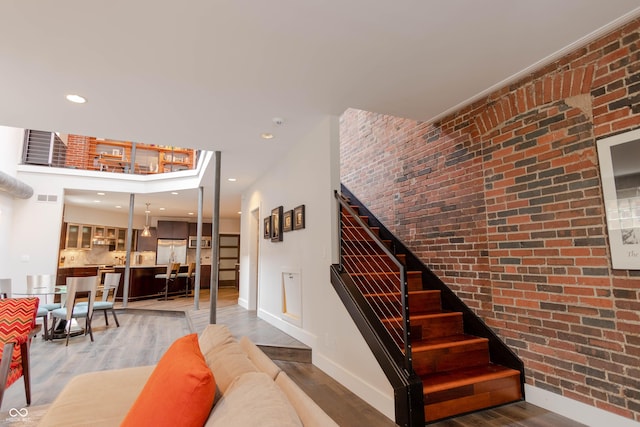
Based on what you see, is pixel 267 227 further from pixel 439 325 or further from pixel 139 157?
pixel 139 157

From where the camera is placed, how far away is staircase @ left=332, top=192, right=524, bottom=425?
99.2 inches

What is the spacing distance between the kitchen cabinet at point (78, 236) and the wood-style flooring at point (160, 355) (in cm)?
411

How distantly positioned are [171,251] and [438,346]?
36.3ft

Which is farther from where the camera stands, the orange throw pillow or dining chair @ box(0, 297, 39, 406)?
dining chair @ box(0, 297, 39, 406)

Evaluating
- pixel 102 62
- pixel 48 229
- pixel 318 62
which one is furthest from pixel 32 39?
pixel 48 229

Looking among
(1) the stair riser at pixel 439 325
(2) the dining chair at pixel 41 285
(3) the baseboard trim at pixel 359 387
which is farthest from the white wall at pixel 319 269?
(2) the dining chair at pixel 41 285

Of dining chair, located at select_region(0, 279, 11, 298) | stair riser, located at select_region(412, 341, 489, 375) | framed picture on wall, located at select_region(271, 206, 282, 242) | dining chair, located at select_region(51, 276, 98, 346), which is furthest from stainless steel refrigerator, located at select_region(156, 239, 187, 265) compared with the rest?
stair riser, located at select_region(412, 341, 489, 375)

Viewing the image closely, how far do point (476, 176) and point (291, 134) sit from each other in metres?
2.27

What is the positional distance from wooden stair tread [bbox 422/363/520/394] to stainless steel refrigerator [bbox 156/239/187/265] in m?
11.0

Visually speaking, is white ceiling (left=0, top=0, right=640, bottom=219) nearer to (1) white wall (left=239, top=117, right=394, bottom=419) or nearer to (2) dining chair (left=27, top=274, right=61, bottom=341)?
(1) white wall (left=239, top=117, right=394, bottom=419)

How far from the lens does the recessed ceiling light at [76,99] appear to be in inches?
125

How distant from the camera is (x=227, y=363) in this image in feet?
4.76

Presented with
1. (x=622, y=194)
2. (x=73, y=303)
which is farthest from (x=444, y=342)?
(x=73, y=303)

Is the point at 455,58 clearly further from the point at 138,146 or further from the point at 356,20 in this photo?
the point at 138,146
